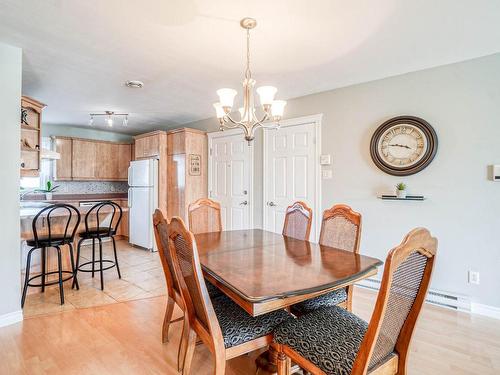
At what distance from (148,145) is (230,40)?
11.2 feet

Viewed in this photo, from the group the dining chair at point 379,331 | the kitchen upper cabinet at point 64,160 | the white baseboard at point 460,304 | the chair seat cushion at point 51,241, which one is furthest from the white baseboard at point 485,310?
the kitchen upper cabinet at point 64,160

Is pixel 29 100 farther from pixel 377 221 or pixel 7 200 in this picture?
pixel 377 221

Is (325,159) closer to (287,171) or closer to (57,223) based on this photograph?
(287,171)

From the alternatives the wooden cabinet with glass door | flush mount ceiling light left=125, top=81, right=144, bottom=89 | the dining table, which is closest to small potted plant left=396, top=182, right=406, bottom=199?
the dining table

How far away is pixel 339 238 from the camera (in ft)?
7.24

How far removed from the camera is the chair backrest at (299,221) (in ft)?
8.14

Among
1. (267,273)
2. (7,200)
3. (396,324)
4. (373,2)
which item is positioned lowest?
(396,324)

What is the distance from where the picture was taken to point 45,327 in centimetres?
228

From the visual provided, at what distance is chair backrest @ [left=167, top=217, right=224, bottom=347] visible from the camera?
1.30 meters

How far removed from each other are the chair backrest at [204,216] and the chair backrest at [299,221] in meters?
0.70

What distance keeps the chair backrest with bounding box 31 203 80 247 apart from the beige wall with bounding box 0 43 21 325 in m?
0.24

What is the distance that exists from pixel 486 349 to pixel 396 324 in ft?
5.20

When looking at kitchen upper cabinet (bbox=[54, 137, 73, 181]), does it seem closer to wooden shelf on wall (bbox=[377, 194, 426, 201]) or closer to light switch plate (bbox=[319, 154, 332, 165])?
light switch plate (bbox=[319, 154, 332, 165])

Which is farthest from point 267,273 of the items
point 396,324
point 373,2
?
point 373,2
